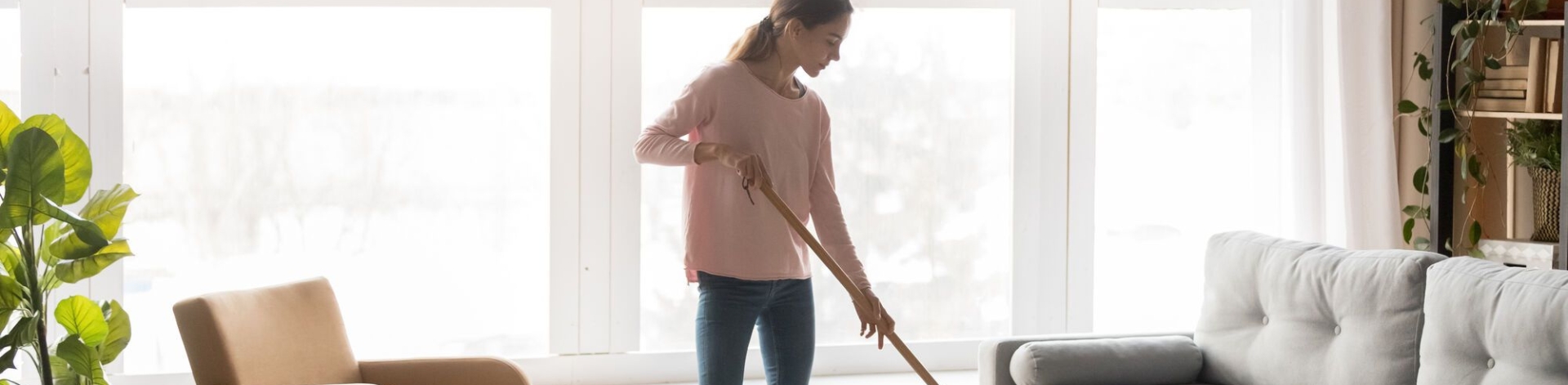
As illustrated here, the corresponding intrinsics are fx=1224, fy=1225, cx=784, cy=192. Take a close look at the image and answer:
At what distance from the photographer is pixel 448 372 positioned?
2549 mm

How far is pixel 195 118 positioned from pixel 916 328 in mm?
2331

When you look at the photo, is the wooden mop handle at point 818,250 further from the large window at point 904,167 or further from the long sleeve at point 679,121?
the large window at point 904,167

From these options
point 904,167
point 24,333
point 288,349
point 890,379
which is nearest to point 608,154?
point 904,167

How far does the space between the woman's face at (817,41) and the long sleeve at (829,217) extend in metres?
0.13

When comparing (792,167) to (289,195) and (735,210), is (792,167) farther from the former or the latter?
(289,195)

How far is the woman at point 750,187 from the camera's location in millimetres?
2152

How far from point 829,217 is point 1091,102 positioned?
2.02 m

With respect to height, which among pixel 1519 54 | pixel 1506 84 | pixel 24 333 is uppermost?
pixel 1519 54

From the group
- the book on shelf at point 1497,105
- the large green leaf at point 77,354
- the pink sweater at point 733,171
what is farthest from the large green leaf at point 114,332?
the book on shelf at point 1497,105

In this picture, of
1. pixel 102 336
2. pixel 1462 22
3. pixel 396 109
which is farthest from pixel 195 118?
pixel 1462 22

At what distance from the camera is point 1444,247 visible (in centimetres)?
373

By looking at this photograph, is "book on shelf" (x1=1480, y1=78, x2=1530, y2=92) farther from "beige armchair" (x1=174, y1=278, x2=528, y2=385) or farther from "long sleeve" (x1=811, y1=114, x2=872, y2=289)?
"beige armchair" (x1=174, y1=278, x2=528, y2=385)

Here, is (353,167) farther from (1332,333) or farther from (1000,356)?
(1332,333)

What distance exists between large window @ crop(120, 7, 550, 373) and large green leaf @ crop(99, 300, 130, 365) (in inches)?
37.4
